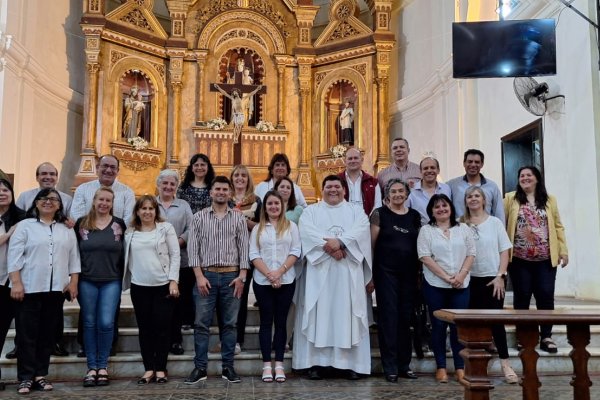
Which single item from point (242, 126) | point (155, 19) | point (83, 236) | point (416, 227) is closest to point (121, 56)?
point (155, 19)

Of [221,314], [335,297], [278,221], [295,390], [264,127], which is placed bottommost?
[295,390]

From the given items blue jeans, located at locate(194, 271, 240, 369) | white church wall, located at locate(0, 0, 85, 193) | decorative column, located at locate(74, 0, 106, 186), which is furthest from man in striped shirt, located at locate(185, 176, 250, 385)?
decorative column, located at locate(74, 0, 106, 186)

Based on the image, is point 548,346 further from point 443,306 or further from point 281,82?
point 281,82

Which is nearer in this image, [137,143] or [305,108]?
[137,143]

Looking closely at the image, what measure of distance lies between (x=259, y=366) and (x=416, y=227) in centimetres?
164

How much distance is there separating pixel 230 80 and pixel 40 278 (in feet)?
28.2

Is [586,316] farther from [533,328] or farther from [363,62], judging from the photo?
[363,62]

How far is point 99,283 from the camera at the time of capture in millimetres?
4199

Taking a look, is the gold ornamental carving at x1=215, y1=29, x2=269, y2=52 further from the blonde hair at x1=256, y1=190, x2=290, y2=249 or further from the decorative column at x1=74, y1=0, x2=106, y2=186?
the blonde hair at x1=256, y1=190, x2=290, y2=249

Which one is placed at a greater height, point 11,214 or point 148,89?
point 148,89

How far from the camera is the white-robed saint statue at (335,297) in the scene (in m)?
4.36

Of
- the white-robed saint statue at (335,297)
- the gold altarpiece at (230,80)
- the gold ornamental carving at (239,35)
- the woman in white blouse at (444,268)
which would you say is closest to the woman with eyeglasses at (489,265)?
the woman in white blouse at (444,268)

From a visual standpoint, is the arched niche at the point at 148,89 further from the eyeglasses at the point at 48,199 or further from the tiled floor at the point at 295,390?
the tiled floor at the point at 295,390

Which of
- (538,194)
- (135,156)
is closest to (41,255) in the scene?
(538,194)
